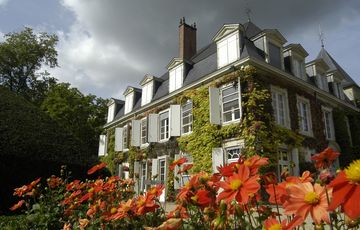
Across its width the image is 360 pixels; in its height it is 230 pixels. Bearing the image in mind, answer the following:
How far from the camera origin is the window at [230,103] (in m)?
13.3

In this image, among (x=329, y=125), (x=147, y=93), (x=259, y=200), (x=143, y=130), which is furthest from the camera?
(x=147, y=93)

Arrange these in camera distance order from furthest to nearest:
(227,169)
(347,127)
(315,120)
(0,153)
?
(347,127)
(315,120)
(0,153)
(227,169)

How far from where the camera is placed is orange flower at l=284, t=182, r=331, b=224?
3.19 feet

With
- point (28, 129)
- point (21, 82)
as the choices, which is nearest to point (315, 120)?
point (28, 129)

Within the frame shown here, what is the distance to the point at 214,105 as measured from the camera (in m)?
13.5

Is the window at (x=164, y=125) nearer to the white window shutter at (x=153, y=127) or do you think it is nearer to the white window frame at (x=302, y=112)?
the white window shutter at (x=153, y=127)

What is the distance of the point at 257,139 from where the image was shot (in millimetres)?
11906

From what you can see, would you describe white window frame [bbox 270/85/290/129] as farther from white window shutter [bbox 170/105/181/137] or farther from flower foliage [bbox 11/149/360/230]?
flower foliage [bbox 11/149/360/230]

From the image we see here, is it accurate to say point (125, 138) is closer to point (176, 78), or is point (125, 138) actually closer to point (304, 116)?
point (176, 78)

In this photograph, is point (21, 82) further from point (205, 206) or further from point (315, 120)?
point (205, 206)

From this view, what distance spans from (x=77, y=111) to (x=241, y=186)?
27.2m

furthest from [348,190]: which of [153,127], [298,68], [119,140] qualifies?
[119,140]

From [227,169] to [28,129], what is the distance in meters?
8.57

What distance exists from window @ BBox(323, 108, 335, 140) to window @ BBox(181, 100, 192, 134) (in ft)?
22.8
